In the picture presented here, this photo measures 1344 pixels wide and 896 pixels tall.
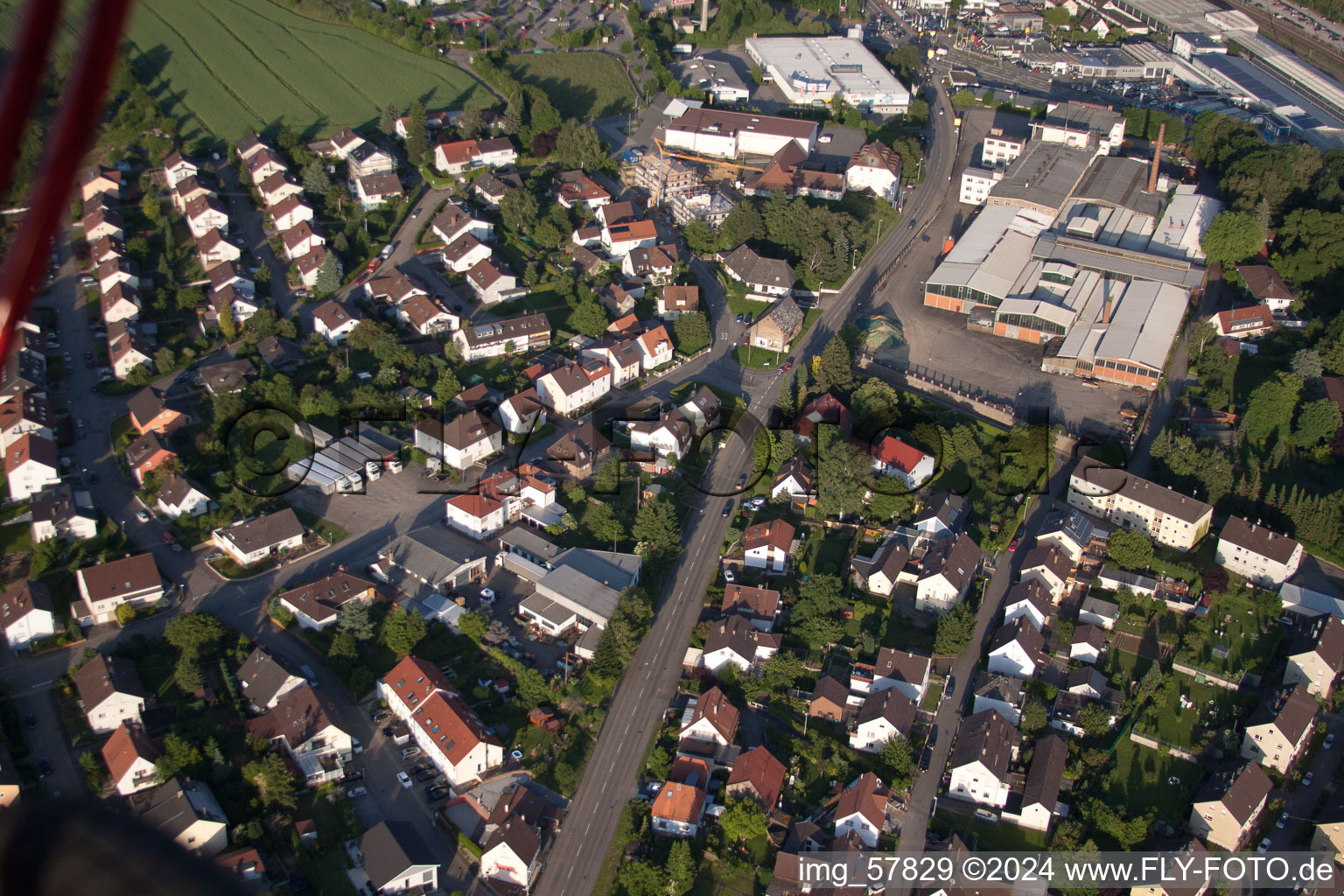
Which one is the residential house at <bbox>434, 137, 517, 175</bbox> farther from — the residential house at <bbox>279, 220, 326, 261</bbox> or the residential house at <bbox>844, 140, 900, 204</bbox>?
the residential house at <bbox>844, 140, 900, 204</bbox>

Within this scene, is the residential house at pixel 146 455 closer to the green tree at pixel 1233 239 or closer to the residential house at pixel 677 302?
the residential house at pixel 677 302

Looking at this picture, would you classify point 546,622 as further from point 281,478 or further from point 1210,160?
point 1210,160

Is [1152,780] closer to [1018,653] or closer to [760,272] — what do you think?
[1018,653]

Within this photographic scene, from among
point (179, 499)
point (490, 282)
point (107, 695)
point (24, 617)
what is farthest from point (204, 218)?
point (107, 695)

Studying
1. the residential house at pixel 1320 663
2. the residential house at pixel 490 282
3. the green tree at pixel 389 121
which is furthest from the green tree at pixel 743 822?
the green tree at pixel 389 121

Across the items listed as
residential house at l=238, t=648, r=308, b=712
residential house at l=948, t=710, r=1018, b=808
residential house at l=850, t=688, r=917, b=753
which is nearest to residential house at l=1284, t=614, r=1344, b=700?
residential house at l=948, t=710, r=1018, b=808
